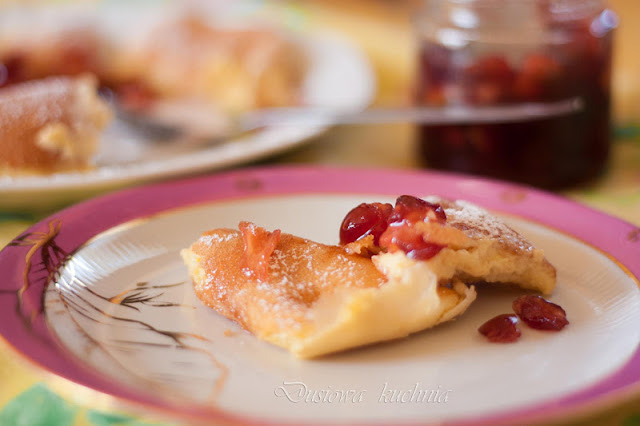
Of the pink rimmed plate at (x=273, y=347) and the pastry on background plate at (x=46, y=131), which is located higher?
the pastry on background plate at (x=46, y=131)

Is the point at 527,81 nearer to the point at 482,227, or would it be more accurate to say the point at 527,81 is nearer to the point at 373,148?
the point at 373,148

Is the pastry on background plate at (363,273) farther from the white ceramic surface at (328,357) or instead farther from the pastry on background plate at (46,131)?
the pastry on background plate at (46,131)

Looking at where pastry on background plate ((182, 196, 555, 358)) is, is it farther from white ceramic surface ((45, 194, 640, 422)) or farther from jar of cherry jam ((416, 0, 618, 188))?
jar of cherry jam ((416, 0, 618, 188))

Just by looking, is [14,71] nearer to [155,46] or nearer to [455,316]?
[155,46]

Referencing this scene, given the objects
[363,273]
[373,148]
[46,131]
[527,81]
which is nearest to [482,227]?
[363,273]

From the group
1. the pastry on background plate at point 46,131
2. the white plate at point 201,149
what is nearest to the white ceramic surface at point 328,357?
the white plate at point 201,149

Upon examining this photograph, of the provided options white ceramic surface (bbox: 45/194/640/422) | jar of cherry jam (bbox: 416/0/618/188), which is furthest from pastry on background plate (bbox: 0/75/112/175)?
jar of cherry jam (bbox: 416/0/618/188)
